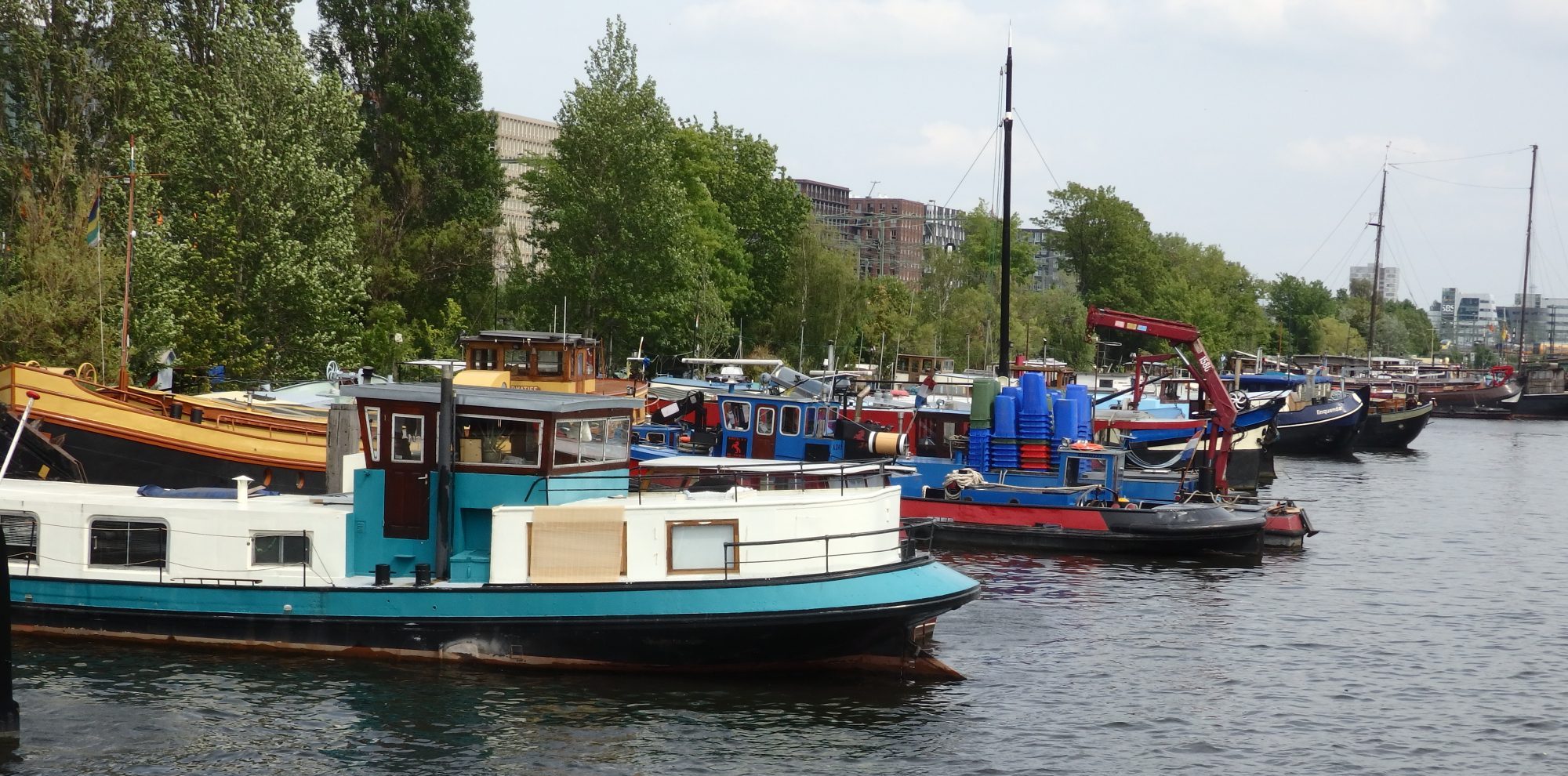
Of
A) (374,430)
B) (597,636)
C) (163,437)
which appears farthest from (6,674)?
(163,437)

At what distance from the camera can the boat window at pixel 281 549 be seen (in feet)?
79.4

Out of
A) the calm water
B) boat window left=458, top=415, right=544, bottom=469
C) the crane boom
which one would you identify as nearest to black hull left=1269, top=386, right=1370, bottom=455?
the crane boom

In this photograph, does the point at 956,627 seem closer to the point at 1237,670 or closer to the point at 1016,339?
the point at 1237,670

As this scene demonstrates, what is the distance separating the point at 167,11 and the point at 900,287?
70.0 meters

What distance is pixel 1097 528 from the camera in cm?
3691

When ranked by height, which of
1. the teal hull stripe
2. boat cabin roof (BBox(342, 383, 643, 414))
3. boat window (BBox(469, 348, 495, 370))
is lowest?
the teal hull stripe

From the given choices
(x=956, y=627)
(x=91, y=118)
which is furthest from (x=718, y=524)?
(x=91, y=118)

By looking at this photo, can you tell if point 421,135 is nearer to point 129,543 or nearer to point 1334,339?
point 129,543

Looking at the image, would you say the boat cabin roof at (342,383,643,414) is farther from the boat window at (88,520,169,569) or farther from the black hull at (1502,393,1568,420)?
the black hull at (1502,393,1568,420)

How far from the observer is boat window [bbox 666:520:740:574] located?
76.5ft

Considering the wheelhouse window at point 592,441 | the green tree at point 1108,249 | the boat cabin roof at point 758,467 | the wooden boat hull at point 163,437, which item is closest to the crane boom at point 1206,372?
the boat cabin roof at point 758,467

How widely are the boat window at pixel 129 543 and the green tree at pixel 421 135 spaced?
38753 millimetres

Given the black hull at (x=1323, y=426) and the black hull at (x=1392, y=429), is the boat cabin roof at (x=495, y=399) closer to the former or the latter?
the black hull at (x=1323, y=426)

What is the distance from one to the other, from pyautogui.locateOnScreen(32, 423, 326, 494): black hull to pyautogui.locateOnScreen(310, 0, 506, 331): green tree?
26.7 m
